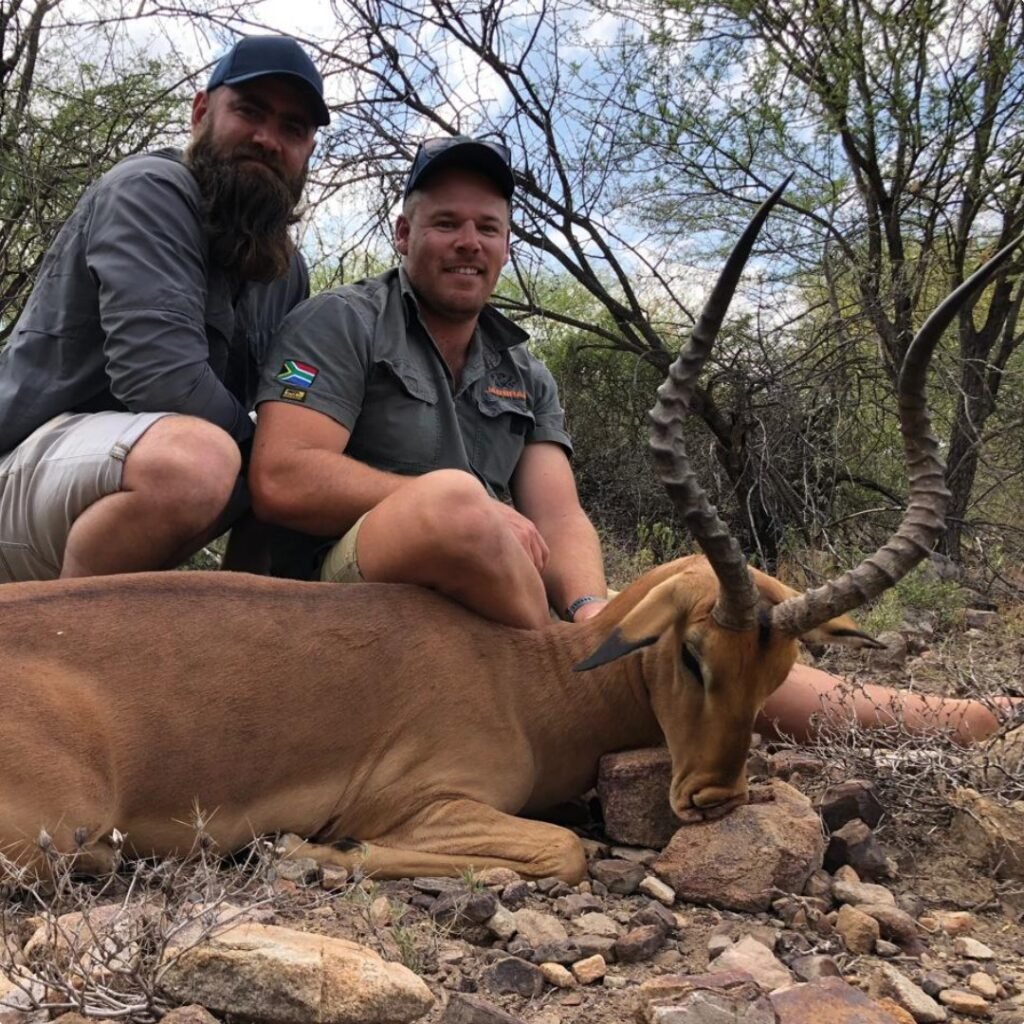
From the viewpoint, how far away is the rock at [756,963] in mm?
2849

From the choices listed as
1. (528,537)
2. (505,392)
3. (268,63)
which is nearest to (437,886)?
(528,537)

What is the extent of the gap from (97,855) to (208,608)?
936mm

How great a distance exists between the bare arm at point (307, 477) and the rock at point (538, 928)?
6.86ft

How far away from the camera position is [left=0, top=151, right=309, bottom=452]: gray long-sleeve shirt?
4723mm

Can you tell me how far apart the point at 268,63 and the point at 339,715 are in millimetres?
3222

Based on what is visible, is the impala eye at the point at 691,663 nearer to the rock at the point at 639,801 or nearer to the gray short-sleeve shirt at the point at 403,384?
the rock at the point at 639,801

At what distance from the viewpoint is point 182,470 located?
4.52 metres

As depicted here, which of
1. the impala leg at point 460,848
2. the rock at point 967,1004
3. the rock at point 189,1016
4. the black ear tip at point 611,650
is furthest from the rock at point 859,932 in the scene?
the rock at point 189,1016

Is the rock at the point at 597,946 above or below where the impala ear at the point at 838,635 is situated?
below

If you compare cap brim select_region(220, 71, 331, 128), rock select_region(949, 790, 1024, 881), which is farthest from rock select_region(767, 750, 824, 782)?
cap brim select_region(220, 71, 331, 128)

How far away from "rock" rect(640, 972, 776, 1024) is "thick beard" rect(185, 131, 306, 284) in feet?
12.7

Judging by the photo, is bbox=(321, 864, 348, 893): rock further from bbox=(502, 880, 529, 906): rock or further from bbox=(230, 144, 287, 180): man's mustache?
bbox=(230, 144, 287, 180): man's mustache

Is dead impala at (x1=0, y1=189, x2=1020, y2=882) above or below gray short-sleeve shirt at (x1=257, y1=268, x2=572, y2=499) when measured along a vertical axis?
below

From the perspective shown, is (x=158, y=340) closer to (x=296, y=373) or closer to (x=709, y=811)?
(x=296, y=373)
